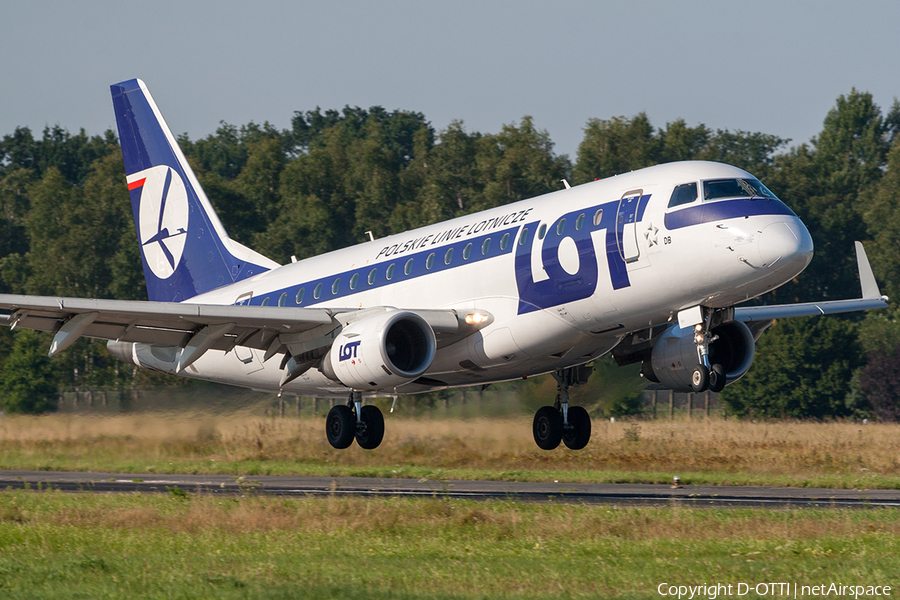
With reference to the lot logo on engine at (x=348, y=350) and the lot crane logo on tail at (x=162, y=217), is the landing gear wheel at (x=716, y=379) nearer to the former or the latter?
the lot logo on engine at (x=348, y=350)

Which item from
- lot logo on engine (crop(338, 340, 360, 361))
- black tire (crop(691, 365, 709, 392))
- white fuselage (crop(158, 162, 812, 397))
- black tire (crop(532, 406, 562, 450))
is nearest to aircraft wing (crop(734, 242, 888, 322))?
black tire (crop(532, 406, 562, 450))

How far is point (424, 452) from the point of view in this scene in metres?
32.1

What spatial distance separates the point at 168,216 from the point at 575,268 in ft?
50.7

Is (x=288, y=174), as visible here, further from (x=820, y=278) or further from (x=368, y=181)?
(x=820, y=278)

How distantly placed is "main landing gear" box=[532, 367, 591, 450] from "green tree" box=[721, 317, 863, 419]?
34.3m

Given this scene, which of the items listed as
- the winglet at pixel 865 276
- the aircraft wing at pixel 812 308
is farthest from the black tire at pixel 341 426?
the winglet at pixel 865 276

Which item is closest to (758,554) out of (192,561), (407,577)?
(407,577)

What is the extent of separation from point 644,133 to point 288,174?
26.8 meters

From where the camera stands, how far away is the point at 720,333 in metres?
24.8

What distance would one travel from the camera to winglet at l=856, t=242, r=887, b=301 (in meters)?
23.2

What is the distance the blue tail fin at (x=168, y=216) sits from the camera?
31219 millimetres

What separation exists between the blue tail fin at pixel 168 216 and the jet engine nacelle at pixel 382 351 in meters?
8.65

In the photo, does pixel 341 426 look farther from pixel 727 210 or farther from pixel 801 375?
pixel 801 375

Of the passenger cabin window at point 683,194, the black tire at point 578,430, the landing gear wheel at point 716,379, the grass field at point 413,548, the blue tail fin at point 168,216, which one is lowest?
the grass field at point 413,548
